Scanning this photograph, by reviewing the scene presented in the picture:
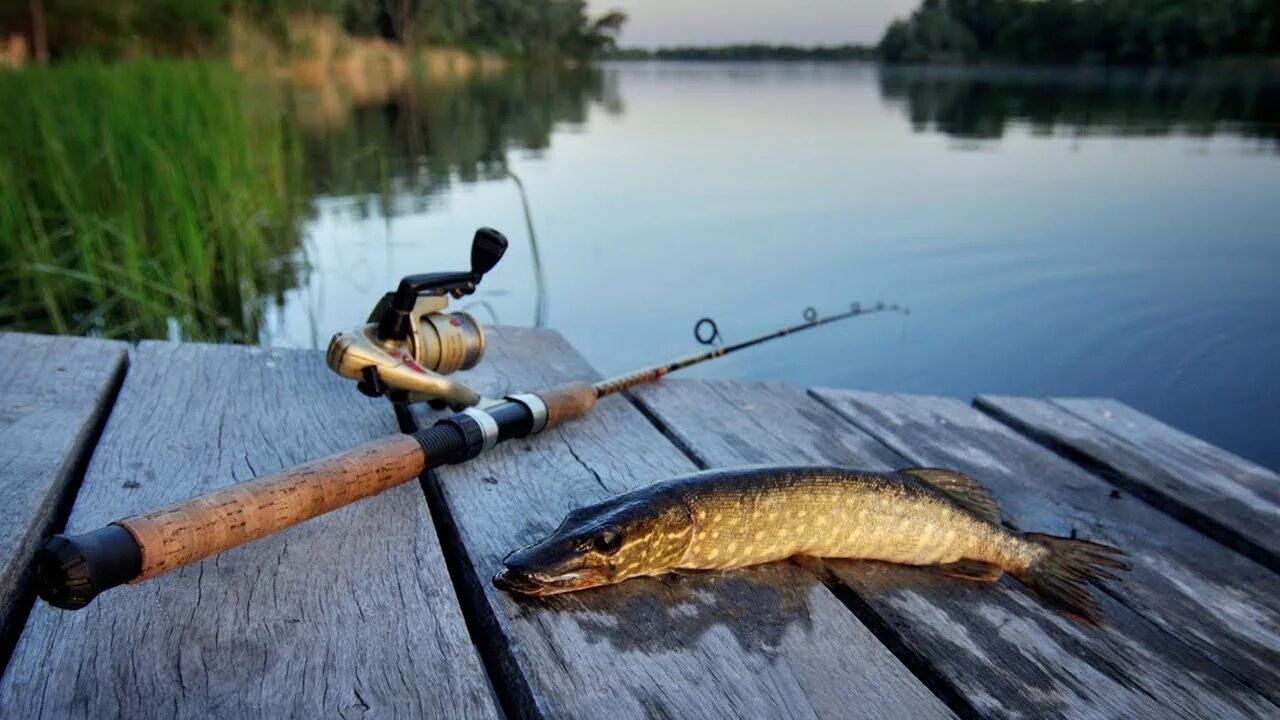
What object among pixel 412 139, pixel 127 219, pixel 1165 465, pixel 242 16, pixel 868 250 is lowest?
pixel 868 250

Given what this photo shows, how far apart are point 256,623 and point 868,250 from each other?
898cm

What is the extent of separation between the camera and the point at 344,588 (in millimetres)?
1794

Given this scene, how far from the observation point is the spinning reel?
2441 millimetres

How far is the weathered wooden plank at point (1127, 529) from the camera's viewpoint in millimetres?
2045

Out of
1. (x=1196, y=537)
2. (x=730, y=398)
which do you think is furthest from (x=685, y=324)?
(x=1196, y=537)

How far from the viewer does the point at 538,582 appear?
179cm

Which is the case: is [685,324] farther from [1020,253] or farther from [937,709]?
[937,709]

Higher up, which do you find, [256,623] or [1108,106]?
[256,623]

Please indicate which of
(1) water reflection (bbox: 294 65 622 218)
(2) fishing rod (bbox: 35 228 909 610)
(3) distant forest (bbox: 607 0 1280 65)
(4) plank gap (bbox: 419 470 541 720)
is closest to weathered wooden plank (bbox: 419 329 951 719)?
(4) plank gap (bbox: 419 470 541 720)

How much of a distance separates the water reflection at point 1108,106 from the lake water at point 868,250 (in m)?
1.40

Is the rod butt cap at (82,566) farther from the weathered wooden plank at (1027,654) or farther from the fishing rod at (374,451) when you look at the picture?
the weathered wooden plank at (1027,654)

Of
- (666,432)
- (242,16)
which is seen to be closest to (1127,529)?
(666,432)

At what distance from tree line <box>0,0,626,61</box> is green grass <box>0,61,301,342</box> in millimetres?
3300

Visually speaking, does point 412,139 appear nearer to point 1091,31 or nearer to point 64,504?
point 64,504
